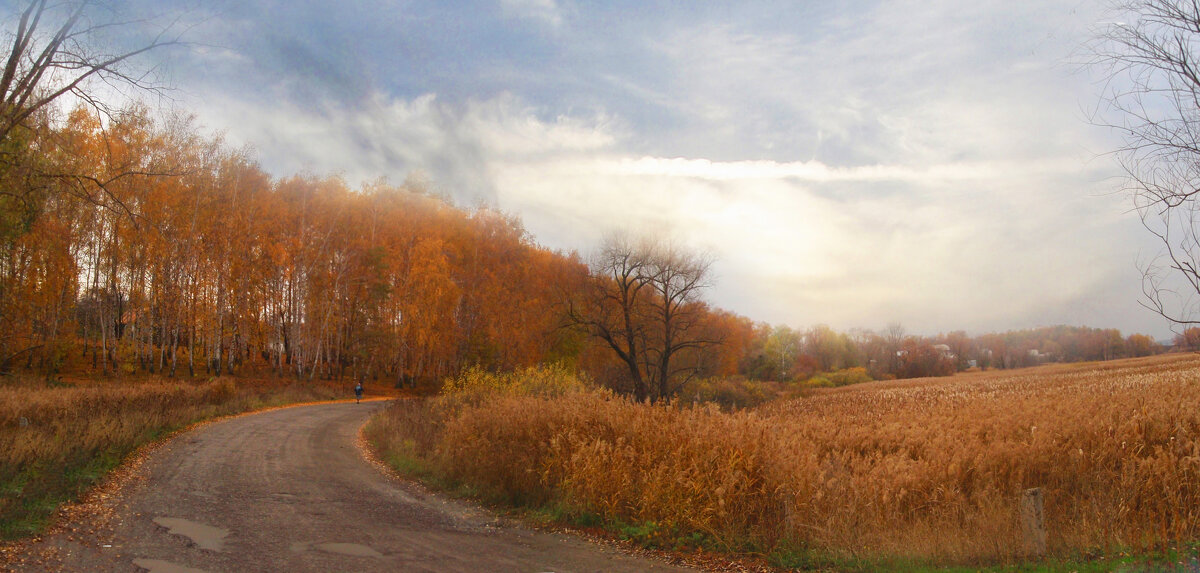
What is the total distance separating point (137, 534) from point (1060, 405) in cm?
1821

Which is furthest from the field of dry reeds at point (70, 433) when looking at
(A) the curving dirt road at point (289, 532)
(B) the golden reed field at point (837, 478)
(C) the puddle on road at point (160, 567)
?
(B) the golden reed field at point (837, 478)

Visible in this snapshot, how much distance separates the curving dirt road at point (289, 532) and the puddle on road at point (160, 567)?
11 millimetres

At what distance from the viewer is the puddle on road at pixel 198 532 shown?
7.92 meters

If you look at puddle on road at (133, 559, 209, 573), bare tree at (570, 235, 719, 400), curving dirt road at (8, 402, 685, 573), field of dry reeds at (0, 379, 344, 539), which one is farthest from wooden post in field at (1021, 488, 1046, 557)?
bare tree at (570, 235, 719, 400)

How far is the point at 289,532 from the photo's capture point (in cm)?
864

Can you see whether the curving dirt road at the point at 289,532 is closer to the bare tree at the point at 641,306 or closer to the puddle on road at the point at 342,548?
the puddle on road at the point at 342,548

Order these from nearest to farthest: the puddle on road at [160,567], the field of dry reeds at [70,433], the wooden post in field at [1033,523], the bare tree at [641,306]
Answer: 1. the puddle on road at [160,567]
2. the wooden post in field at [1033,523]
3. the field of dry reeds at [70,433]
4. the bare tree at [641,306]

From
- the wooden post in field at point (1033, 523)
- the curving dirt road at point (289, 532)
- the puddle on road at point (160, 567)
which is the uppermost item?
the wooden post in field at point (1033, 523)

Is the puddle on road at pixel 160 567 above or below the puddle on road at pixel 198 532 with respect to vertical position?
above

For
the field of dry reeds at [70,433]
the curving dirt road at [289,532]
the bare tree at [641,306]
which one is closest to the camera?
the curving dirt road at [289,532]

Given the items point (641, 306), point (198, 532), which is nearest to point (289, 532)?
point (198, 532)

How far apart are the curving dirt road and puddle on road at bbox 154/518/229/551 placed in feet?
0.05

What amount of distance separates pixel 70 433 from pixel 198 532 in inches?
325

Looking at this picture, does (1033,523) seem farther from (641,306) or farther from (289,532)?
(641,306)
